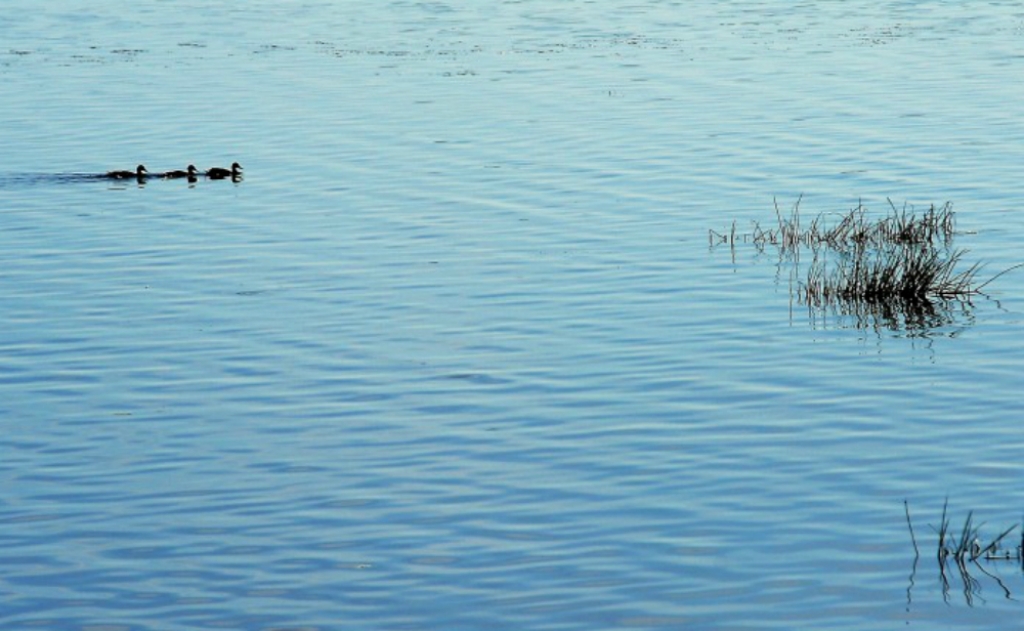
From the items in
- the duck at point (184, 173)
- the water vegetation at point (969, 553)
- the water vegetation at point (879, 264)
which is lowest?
the water vegetation at point (969, 553)

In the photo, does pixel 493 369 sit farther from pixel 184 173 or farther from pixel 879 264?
pixel 184 173

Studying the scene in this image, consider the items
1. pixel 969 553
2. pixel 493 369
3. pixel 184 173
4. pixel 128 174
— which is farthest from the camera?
pixel 184 173

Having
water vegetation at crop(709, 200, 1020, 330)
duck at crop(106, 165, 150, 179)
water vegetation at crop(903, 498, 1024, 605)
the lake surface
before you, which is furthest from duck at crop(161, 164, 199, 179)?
water vegetation at crop(903, 498, 1024, 605)

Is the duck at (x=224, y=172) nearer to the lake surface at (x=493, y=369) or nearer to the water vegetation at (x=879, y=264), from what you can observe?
the lake surface at (x=493, y=369)

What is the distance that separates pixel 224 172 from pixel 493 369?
37.7 ft

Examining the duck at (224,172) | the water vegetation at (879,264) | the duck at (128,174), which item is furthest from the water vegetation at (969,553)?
the duck at (128,174)

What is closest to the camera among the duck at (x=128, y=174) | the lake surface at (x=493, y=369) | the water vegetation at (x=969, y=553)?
the water vegetation at (x=969, y=553)

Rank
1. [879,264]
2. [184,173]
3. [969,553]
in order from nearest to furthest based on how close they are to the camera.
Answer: [969,553]
[879,264]
[184,173]

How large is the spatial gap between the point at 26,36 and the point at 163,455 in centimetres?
3563

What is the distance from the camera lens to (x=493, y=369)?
16.2 metres

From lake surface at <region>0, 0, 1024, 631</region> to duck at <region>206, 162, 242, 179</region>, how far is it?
38cm

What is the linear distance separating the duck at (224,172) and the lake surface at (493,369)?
38cm

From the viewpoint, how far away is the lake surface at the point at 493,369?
11.4m

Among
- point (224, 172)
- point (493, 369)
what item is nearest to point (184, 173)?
point (224, 172)
